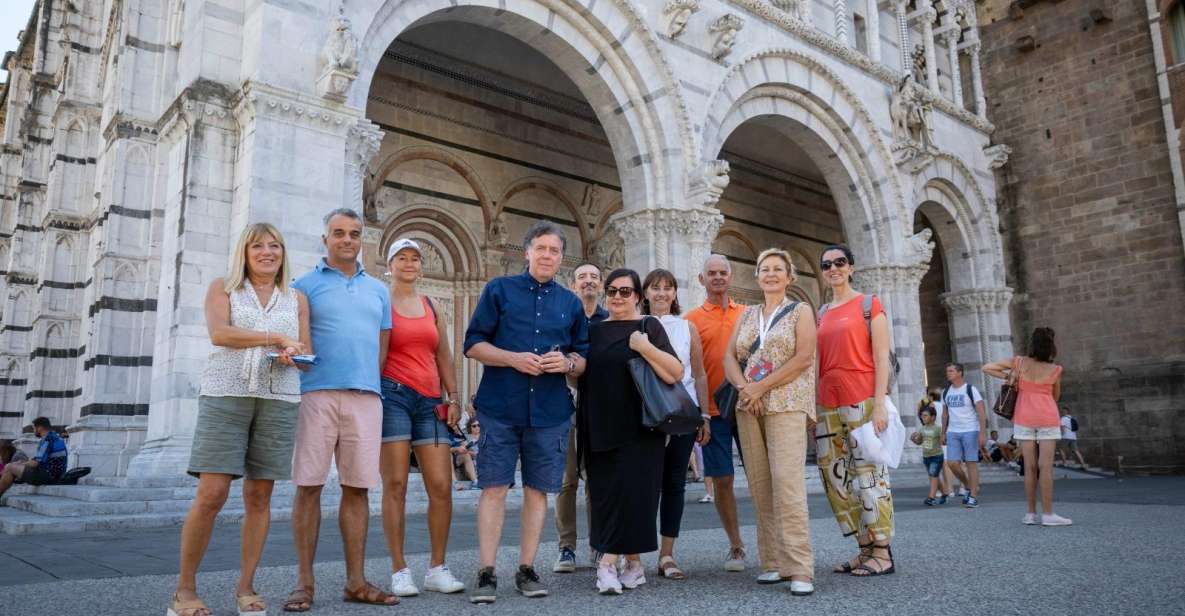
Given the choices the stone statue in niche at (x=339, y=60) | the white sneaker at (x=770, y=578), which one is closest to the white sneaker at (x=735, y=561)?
the white sneaker at (x=770, y=578)

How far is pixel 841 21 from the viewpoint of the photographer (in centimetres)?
1531

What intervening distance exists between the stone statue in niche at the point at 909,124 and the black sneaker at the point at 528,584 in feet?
45.3

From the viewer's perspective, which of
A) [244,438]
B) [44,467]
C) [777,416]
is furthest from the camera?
[44,467]

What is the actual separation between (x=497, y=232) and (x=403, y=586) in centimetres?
1138

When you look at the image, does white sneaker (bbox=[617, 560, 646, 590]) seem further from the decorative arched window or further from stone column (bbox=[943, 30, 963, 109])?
the decorative arched window

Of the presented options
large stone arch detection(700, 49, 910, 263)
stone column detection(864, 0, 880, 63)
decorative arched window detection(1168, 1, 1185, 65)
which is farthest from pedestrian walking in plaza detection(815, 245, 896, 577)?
decorative arched window detection(1168, 1, 1185, 65)

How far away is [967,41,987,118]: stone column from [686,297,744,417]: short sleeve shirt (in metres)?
16.5

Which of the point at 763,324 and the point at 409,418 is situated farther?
the point at 763,324

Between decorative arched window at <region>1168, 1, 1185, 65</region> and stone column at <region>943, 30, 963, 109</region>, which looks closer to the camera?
decorative arched window at <region>1168, 1, 1185, 65</region>

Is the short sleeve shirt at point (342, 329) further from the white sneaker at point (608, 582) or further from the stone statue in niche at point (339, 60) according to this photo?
the stone statue in niche at point (339, 60)

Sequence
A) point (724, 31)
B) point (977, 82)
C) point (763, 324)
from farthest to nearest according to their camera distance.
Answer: point (977, 82)
point (724, 31)
point (763, 324)

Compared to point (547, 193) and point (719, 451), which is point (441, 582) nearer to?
point (719, 451)

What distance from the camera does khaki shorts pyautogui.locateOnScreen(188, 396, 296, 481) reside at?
3.11 meters

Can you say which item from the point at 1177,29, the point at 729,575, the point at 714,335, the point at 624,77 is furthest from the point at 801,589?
the point at 1177,29
